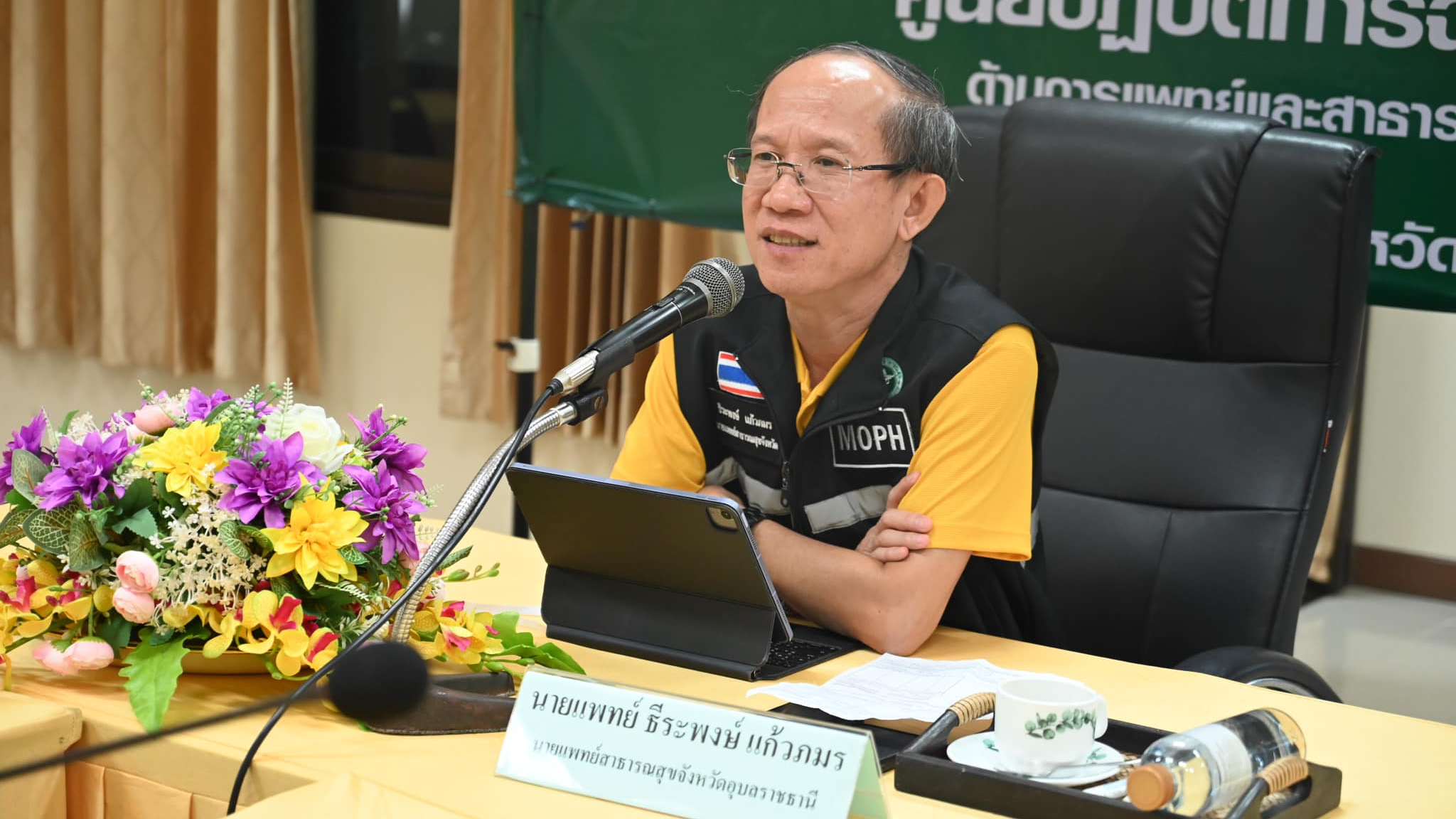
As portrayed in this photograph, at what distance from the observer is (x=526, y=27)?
2.88m

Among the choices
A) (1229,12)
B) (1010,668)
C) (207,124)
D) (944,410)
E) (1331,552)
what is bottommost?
(1331,552)

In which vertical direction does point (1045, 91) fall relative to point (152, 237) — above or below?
above

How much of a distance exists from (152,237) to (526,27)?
1.53 m

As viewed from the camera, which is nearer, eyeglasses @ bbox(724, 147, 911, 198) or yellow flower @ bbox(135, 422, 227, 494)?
yellow flower @ bbox(135, 422, 227, 494)

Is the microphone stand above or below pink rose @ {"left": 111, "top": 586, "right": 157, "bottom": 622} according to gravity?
above

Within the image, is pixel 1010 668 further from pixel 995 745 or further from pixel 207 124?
pixel 207 124

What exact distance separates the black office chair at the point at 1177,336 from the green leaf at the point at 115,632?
3.59 feet

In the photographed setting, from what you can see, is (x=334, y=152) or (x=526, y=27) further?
(x=334, y=152)

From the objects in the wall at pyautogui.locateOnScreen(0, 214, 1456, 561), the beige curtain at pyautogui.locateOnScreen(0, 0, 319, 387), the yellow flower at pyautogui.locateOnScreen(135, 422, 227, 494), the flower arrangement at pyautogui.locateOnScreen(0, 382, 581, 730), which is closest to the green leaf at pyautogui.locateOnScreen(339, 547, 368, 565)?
the flower arrangement at pyautogui.locateOnScreen(0, 382, 581, 730)

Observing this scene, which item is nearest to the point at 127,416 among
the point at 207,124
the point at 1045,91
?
the point at 1045,91

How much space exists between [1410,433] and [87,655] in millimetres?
2561

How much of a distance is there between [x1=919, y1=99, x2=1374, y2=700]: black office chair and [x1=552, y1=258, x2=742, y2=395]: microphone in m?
0.60

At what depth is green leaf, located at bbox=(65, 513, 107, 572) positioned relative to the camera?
1255 mm

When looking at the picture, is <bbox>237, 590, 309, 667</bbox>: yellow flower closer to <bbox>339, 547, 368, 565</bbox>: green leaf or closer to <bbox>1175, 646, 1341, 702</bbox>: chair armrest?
<bbox>339, 547, 368, 565</bbox>: green leaf
